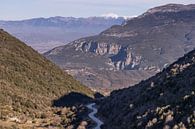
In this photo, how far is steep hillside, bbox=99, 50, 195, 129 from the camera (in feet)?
340

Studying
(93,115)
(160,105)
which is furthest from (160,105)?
(93,115)

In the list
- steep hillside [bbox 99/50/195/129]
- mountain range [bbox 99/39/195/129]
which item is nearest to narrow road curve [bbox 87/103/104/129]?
mountain range [bbox 99/39/195/129]

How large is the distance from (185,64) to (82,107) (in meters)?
32.2

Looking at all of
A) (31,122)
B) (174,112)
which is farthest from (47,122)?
(174,112)

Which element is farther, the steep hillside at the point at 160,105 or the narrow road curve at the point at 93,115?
the narrow road curve at the point at 93,115

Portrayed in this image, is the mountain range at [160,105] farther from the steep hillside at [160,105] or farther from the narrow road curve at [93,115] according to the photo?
the narrow road curve at [93,115]

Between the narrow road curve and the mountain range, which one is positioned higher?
the mountain range

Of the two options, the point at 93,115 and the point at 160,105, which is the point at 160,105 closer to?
the point at 160,105

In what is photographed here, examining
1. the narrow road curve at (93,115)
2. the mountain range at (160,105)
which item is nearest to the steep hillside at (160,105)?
the mountain range at (160,105)

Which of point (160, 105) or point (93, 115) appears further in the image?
point (93, 115)

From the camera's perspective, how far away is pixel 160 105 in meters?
120

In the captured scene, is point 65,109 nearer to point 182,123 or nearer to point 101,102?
point 101,102

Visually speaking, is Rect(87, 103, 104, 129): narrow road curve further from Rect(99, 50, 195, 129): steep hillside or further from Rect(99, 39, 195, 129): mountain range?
Rect(99, 50, 195, 129): steep hillside

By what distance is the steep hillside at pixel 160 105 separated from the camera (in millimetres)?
103500
